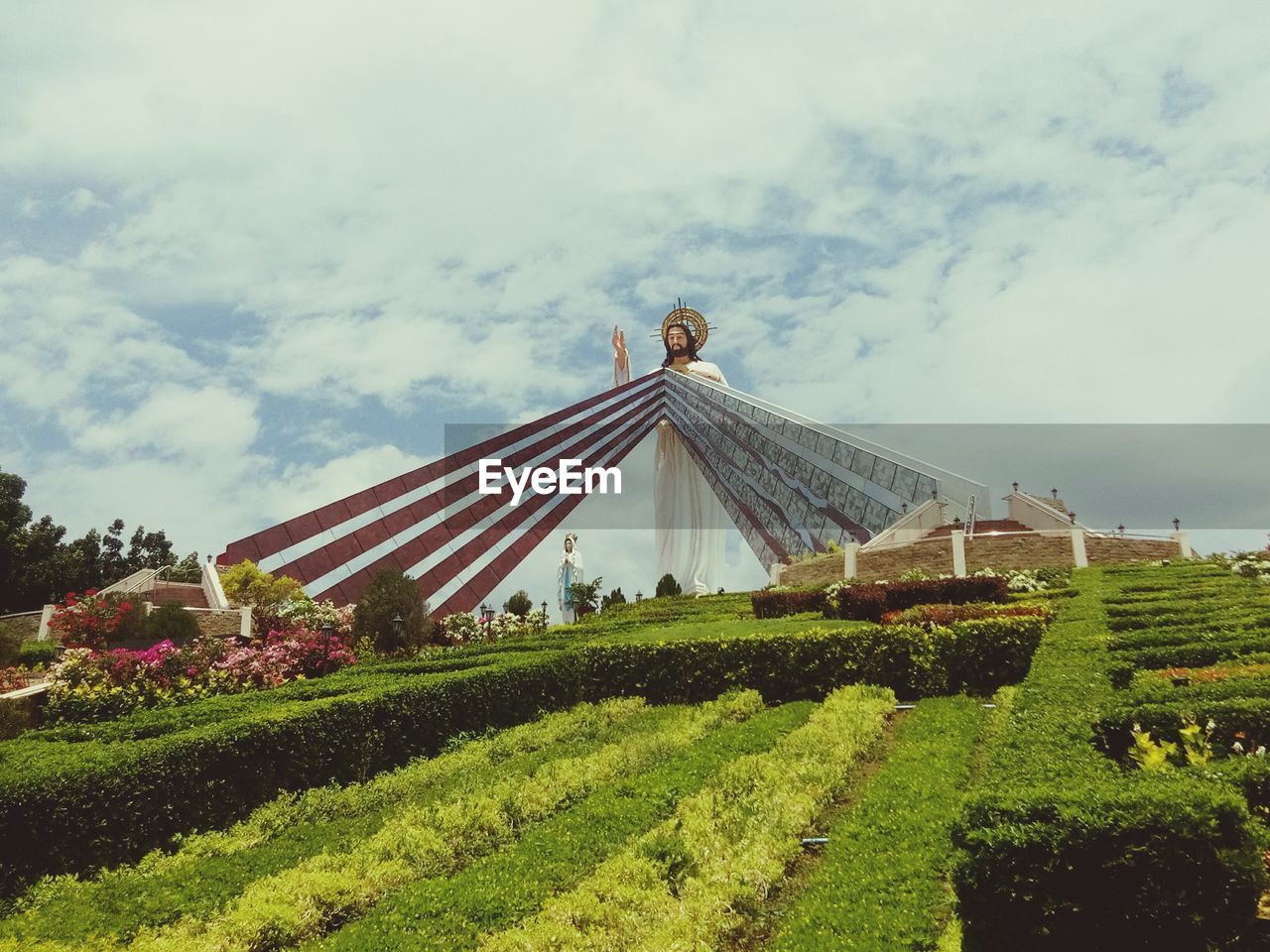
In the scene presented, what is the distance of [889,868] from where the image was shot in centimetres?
516

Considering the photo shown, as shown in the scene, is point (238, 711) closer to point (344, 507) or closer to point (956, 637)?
point (956, 637)

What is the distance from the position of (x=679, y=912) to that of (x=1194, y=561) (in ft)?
59.4

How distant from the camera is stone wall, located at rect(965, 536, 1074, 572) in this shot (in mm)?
19578

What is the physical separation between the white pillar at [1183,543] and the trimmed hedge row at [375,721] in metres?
12.5

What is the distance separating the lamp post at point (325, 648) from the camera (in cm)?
1518

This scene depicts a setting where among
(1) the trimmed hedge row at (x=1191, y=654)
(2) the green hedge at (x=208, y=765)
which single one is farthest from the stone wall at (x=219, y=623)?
(1) the trimmed hedge row at (x=1191, y=654)

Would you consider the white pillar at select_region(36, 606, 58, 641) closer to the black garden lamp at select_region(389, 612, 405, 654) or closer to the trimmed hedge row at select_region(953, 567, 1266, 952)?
the black garden lamp at select_region(389, 612, 405, 654)

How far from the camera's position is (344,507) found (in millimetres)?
25703

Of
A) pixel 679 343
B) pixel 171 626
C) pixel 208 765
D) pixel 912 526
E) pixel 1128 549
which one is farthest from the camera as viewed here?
pixel 679 343

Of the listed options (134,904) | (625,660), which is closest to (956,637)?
(625,660)

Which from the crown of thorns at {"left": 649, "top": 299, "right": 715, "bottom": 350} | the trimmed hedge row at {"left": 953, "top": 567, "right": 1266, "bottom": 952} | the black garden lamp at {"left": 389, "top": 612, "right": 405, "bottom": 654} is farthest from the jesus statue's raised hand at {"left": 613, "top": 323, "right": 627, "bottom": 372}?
the trimmed hedge row at {"left": 953, "top": 567, "right": 1266, "bottom": 952}

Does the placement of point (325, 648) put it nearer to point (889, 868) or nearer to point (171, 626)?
point (171, 626)

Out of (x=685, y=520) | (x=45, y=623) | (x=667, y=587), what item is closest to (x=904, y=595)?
(x=667, y=587)

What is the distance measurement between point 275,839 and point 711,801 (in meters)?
3.77
